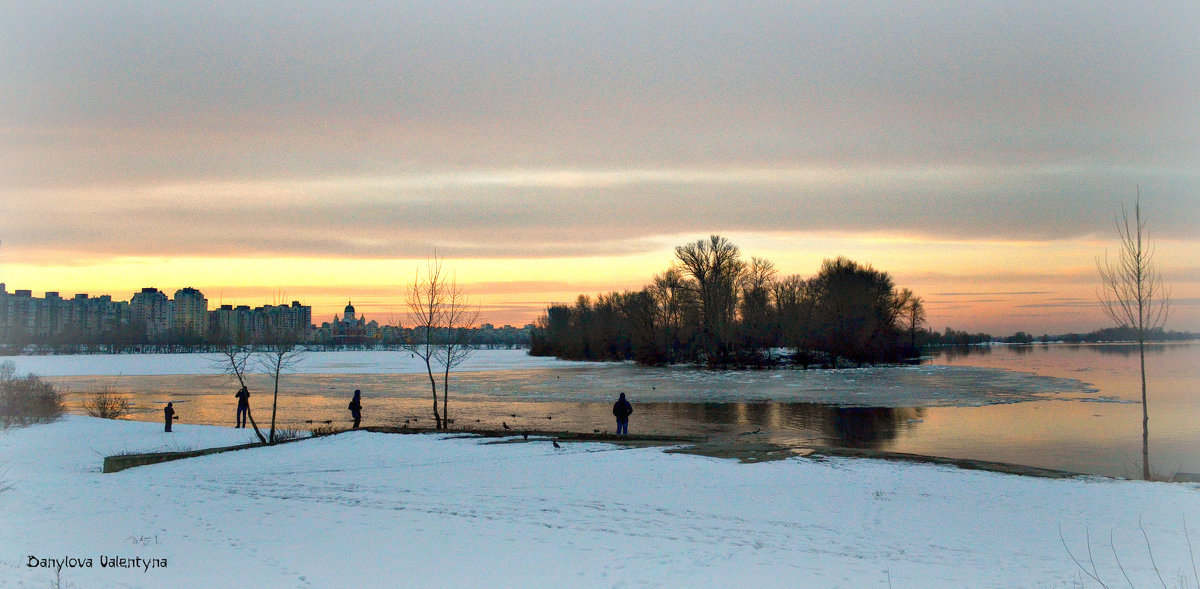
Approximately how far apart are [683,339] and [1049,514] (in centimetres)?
7242

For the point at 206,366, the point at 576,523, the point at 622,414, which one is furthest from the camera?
the point at 206,366

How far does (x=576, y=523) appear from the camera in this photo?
1105cm

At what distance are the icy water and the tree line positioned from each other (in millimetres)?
21515

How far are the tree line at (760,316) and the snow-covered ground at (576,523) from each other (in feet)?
205

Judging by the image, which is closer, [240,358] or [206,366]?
[240,358]

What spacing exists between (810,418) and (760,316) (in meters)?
53.9

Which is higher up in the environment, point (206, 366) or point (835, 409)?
point (835, 409)

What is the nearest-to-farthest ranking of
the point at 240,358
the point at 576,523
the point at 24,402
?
the point at 576,523 → the point at 24,402 → the point at 240,358

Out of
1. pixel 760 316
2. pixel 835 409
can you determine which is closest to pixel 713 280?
pixel 760 316

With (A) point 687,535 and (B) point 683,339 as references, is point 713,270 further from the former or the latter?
(A) point 687,535

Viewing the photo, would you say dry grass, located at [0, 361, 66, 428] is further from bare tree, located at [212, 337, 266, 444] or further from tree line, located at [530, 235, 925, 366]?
tree line, located at [530, 235, 925, 366]

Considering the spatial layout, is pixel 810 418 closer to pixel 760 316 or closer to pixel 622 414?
pixel 622 414

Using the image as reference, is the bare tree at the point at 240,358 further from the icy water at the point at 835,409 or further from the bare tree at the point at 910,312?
the bare tree at the point at 910,312

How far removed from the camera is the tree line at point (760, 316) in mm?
77438
